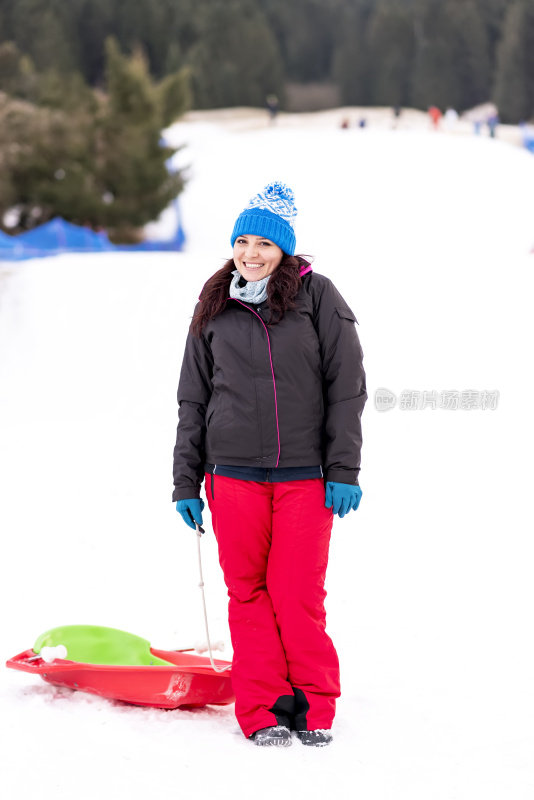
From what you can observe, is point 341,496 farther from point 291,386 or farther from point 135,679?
point 135,679

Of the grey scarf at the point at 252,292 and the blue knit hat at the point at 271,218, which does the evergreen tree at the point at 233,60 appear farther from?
the grey scarf at the point at 252,292

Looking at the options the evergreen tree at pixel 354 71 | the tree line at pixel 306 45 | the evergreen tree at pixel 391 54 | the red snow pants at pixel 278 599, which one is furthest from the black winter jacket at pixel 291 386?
the evergreen tree at pixel 354 71

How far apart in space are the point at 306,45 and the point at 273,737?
68204mm

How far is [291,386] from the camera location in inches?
107

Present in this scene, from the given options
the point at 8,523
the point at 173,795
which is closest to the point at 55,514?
the point at 8,523

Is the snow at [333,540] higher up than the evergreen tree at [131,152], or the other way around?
the evergreen tree at [131,152]

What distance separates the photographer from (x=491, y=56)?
2259 inches

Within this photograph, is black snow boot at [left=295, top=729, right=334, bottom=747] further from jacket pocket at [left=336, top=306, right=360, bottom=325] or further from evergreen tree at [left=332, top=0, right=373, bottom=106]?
evergreen tree at [left=332, top=0, right=373, bottom=106]

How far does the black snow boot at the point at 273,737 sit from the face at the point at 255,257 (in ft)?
4.38

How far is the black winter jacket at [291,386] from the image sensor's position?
8.93ft

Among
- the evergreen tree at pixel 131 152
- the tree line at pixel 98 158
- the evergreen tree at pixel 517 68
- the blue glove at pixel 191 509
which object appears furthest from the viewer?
the evergreen tree at pixel 517 68

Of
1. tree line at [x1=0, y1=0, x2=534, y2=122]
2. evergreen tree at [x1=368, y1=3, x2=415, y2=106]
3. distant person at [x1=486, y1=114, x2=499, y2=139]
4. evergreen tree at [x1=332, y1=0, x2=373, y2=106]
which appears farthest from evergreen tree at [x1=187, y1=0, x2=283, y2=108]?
distant person at [x1=486, y1=114, x2=499, y2=139]

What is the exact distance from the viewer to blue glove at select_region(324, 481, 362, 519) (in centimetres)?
274

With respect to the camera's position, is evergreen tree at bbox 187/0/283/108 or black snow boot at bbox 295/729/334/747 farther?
evergreen tree at bbox 187/0/283/108
